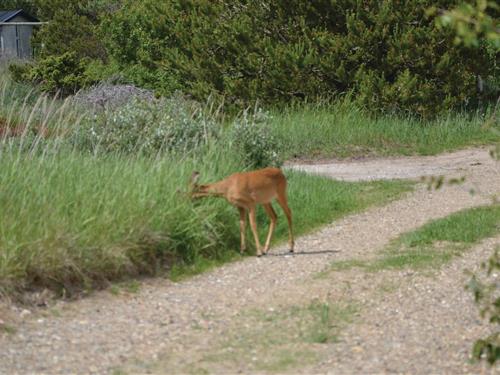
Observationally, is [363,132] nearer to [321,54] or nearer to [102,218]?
[321,54]

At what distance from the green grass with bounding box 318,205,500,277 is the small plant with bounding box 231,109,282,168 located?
247cm

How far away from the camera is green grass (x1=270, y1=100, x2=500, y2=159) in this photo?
19.2m

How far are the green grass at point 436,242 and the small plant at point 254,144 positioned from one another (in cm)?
247

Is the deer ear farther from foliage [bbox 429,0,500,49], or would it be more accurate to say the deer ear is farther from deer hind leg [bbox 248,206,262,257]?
foliage [bbox 429,0,500,49]

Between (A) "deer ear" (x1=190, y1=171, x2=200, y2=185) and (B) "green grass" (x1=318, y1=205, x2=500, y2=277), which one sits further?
(A) "deer ear" (x1=190, y1=171, x2=200, y2=185)

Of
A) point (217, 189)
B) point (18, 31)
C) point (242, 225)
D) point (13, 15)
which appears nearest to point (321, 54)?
point (242, 225)

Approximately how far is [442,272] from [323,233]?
7.18ft

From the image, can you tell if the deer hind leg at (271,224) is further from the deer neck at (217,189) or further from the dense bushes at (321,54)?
the dense bushes at (321,54)

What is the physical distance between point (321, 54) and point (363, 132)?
2650 millimetres

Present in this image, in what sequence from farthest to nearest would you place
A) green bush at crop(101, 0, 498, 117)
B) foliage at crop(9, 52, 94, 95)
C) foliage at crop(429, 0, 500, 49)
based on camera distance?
foliage at crop(9, 52, 94, 95)
green bush at crop(101, 0, 498, 117)
foliage at crop(429, 0, 500, 49)

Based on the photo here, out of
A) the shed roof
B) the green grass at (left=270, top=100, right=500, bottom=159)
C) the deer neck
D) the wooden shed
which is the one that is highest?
the deer neck

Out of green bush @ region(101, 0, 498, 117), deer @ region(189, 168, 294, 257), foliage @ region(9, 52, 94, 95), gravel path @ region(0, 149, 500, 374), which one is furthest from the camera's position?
foliage @ region(9, 52, 94, 95)

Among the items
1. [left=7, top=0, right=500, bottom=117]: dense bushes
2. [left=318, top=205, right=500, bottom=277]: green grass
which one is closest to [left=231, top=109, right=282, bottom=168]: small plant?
[left=318, top=205, right=500, bottom=277]: green grass

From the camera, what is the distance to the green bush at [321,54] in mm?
21000
